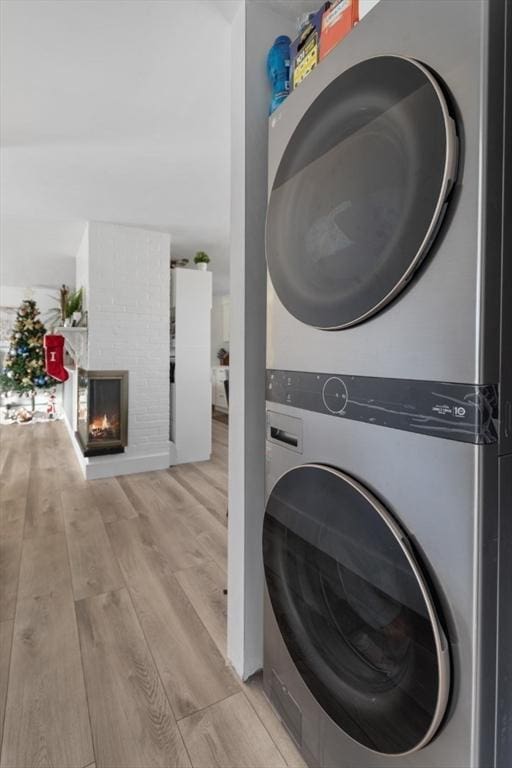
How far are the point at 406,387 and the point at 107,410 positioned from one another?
10.7 ft

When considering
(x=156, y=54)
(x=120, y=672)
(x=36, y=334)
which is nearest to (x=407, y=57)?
(x=156, y=54)

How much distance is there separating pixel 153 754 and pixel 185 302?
3351mm

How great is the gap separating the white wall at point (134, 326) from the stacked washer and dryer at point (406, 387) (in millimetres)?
2894

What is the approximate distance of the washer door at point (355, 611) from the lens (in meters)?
0.57

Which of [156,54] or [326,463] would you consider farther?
[156,54]

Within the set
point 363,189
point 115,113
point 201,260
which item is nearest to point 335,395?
point 363,189

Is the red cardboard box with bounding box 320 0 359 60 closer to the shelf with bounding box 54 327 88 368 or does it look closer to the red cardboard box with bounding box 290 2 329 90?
the red cardboard box with bounding box 290 2 329 90

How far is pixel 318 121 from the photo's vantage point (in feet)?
2.54

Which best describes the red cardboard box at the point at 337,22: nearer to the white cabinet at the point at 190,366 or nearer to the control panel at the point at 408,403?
the control panel at the point at 408,403

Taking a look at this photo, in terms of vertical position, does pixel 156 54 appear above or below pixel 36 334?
above

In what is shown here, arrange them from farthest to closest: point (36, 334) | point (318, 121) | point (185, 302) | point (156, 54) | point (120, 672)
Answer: point (36, 334)
point (185, 302)
point (156, 54)
point (120, 672)
point (318, 121)

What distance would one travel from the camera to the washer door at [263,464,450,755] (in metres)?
0.57

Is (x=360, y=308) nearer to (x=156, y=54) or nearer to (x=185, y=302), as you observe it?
(x=156, y=54)

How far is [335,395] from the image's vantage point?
29.7 inches
